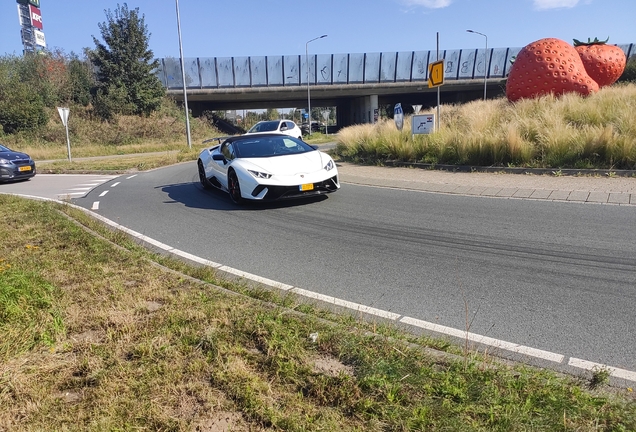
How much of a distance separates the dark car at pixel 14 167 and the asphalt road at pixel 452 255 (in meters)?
8.26

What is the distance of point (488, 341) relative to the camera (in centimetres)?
347

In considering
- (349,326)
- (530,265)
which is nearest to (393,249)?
(530,265)

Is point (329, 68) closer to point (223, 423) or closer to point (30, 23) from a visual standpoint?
point (223, 423)

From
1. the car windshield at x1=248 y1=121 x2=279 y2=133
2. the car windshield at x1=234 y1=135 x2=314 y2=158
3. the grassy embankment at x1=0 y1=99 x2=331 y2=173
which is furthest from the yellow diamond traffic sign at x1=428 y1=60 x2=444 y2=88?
the grassy embankment at x1=0 y1=99 x2=331 y2=173

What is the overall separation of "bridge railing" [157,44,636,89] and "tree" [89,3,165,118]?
13.7ft

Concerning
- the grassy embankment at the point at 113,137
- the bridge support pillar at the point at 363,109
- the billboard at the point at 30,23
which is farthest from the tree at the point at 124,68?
the billboard at the point at 30,23

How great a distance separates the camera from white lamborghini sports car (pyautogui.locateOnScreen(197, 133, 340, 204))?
851 centimetres

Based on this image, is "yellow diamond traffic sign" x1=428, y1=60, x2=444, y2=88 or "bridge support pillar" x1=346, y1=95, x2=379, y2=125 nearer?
"yellow diamond traffic sign" x1=428, y1=60, x2=444, y2=88

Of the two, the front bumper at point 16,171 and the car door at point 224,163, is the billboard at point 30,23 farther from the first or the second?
the car door at point 224,163

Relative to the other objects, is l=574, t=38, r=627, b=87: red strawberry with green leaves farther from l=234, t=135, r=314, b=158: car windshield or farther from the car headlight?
the car headlight

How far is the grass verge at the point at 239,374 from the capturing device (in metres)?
2.43

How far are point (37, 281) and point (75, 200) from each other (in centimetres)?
768

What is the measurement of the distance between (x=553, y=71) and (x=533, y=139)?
8.10m

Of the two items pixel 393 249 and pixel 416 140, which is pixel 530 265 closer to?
pixel 393 249
